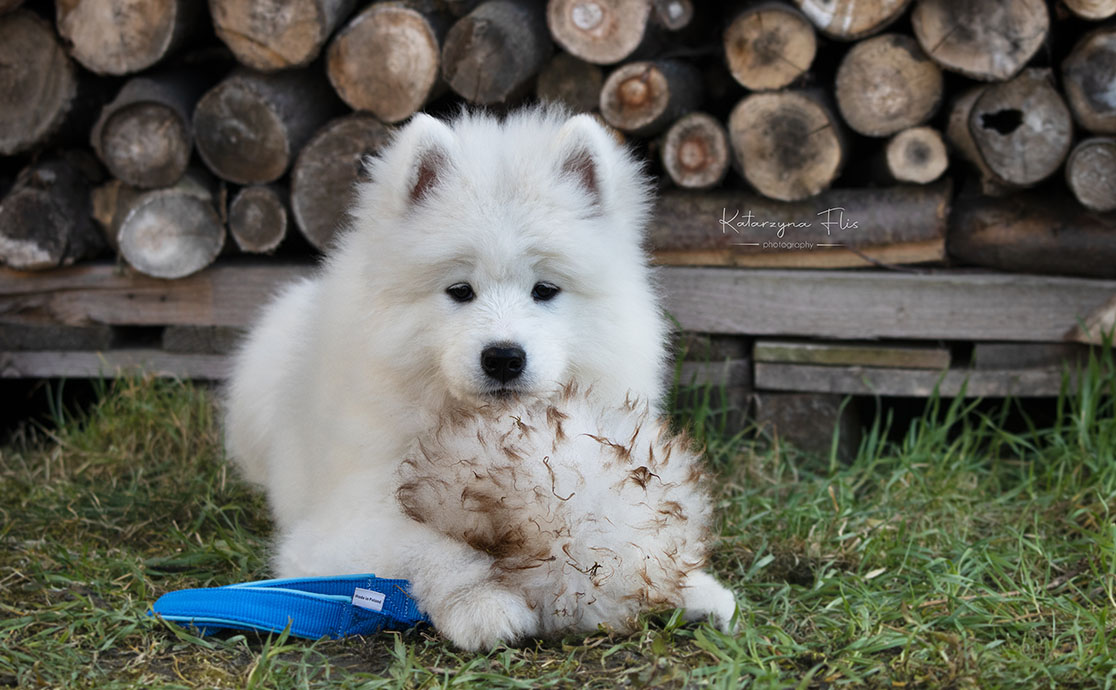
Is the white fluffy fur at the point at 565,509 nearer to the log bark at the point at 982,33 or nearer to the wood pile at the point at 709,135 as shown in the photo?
the wood pile at the point at 709,135

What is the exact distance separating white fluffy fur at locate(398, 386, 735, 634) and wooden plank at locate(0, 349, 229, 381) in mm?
2309

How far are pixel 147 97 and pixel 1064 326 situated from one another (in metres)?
3.68

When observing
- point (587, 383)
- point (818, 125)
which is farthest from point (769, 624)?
point (818, 125)

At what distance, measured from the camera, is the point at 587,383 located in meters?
2.50

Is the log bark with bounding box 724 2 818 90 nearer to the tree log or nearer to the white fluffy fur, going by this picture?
the tree log

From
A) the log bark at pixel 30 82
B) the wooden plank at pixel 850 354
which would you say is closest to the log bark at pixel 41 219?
the log bark at pixel 30 82

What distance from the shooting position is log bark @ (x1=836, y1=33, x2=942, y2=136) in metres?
3.51

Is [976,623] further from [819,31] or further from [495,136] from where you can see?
[819,31]

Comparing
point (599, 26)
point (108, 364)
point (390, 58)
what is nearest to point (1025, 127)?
→ point (599, 26)

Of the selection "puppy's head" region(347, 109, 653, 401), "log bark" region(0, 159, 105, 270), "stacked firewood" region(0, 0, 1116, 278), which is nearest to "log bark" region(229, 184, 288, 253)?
"stacked firewood" region(0, 0, 1116, 278)

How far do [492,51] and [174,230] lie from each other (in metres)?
1.53

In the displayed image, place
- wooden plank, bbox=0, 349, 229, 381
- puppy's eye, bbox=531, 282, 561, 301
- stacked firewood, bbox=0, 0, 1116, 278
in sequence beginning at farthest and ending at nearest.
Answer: wooden plank, bbox=0, 349, 229, 381, stacked firewood, bbox=0, 0, 1116, 278, puppy's eye, bbox=531, 282, 561, 301

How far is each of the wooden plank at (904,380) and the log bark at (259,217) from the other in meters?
2.03

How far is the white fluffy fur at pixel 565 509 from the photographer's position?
2.14 metres
